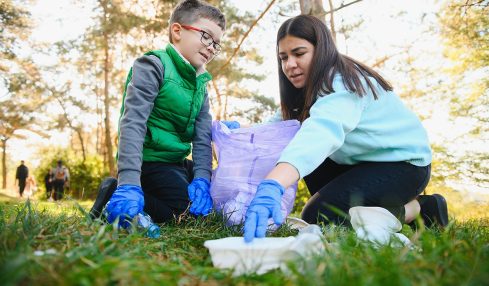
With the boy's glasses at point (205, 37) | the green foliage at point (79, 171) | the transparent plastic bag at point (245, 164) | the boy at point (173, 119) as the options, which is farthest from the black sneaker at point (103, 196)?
the green foliage at point (79, 171)

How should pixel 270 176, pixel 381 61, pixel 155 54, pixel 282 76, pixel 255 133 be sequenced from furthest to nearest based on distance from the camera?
1. pixel 381 61
2. pixel 282 76
3. pixel 155 54
4. pixel 255 133
5. pixel 270 176

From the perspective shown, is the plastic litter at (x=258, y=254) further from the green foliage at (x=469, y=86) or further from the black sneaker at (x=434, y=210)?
the green foliage at (x=469, y=86)

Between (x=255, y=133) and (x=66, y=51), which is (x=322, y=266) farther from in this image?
(x=66, y=51)

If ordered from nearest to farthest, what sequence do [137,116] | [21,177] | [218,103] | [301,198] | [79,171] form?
1. [137,116]
2. [301,198]
3. [21,177]
4. [218,103]
5. [79,171]

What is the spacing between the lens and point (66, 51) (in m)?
16.7

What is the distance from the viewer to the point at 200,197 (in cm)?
235

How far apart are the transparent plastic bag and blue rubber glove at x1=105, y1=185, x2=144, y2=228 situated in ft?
1.58

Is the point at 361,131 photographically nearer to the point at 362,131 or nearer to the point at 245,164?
the point at 362,131

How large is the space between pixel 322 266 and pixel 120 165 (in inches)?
57.0

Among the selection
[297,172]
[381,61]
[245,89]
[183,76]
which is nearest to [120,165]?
[183,76]

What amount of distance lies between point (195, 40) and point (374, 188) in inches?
58.2

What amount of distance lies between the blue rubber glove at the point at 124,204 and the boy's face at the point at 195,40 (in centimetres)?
101

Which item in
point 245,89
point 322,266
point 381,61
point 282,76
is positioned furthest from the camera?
point 245,89

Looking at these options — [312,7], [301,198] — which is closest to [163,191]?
[312,7]
